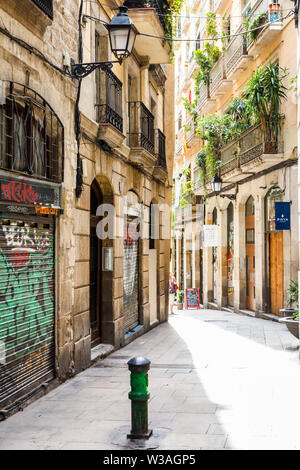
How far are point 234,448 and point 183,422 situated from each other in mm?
1077

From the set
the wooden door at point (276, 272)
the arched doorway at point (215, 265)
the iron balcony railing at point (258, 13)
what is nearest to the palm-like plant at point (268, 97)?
the iron balcony railing at point (258, 13)

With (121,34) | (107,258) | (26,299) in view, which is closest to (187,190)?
(107,258)

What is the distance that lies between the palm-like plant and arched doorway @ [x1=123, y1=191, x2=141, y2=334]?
4.63 m

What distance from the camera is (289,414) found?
6523 millimetres

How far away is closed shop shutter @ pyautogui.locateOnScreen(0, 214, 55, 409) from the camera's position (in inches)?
262

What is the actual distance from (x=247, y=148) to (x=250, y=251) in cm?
422

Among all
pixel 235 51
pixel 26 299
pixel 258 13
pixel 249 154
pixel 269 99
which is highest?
pixel 258 13

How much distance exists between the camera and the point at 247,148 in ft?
60.3

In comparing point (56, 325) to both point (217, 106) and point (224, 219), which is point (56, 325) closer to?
point (224, 219)

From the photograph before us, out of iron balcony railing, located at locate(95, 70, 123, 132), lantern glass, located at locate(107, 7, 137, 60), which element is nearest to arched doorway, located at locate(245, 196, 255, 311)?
iron balcony railing, located at locate(95, 70, 123, 132)

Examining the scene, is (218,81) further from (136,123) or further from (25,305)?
(25,305)

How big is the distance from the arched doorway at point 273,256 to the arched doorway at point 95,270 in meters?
7.23
